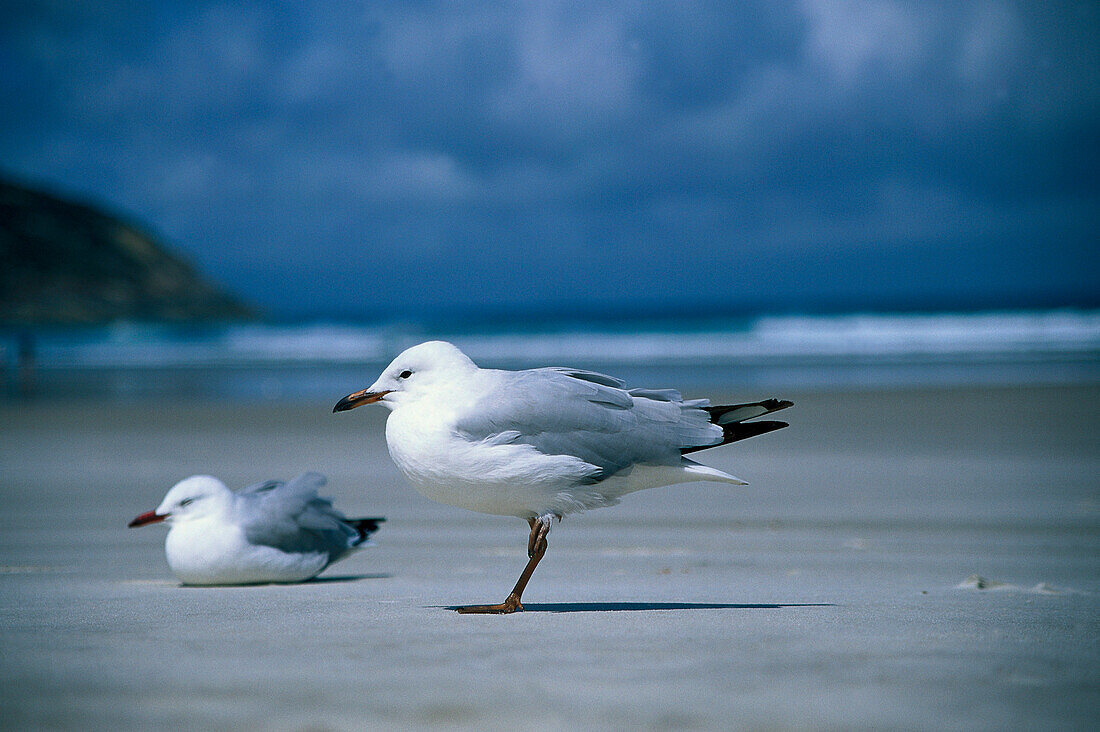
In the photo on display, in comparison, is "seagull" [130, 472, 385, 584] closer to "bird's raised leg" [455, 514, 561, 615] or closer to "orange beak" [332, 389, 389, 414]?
"orange beak" [332, 389, 389, 414]

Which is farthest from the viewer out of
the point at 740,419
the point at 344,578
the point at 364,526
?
the point at 364,526

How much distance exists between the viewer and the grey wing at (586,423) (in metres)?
3.73

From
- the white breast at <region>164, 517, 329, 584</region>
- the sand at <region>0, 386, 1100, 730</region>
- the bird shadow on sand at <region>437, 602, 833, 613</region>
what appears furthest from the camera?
the white breast at <region>164, 517, 329, 584</region>

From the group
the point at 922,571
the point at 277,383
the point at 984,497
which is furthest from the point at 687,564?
the point at 277,383

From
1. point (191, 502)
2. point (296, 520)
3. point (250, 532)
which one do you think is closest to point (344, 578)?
point (296, 520)

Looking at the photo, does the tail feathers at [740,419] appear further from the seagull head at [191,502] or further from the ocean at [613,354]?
the ocean at [613,354]

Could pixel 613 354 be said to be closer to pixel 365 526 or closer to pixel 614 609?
pixel 365 526

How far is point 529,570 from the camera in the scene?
3.81 meters

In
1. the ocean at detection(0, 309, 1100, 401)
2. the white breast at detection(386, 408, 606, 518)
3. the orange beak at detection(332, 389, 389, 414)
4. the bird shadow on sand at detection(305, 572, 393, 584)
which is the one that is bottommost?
the bird shadow on sand at detection(305, 572, 393, 584)

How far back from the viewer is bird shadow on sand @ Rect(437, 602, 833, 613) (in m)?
3.81

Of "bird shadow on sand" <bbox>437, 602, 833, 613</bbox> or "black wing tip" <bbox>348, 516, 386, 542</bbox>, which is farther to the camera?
"black wing tip" <bbox>348, 516, 386, 542</bbox>

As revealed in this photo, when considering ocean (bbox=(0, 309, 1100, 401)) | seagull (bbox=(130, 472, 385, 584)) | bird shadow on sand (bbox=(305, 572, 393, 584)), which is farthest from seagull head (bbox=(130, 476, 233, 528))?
ocean (bbox=(0, 309, 1100, 401))

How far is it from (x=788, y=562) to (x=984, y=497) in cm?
305

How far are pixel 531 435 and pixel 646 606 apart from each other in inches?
30.9
